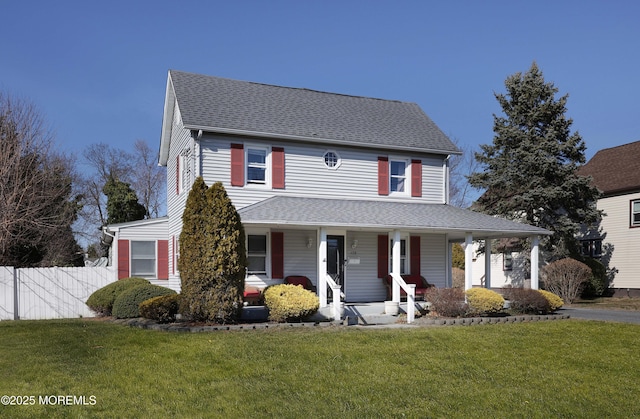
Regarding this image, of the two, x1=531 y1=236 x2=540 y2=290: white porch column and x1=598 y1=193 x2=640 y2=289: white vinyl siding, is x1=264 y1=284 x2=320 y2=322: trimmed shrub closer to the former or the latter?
x1=531 y1=236 x2=540 y2=290: white porch column

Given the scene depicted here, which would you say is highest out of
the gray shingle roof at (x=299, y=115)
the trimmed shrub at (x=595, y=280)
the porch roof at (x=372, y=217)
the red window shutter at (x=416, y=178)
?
the gray shingle roof at (x=299, y=115)

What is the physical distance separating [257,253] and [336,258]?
2.68m

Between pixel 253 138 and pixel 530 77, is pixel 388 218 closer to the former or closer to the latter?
pixel 253 138

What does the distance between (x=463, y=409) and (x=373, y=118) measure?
50.8 feet

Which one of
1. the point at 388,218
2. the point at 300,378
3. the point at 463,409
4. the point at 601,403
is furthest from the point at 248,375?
the point at 388,218

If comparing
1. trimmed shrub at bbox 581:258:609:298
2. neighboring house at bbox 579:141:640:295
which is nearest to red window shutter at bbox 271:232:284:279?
trimmed shrub at bbox 581:258:609:298

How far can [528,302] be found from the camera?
1611 centimetres

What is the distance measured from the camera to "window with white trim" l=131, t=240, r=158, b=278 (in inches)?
797

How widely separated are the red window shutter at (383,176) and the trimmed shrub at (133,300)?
7.85 meters

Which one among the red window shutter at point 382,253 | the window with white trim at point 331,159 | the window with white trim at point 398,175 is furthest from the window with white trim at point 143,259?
the window with white trim at point 398,175

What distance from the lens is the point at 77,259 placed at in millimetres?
31297

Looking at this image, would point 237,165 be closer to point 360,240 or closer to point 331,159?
point 331,159

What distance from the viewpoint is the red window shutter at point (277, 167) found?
18.0 meters

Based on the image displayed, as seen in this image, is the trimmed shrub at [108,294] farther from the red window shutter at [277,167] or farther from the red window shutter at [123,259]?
the red window shutter at [277,167]
